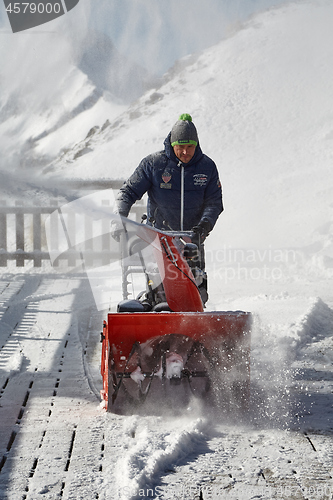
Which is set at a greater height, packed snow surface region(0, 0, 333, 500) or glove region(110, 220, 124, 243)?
glove region(110, 220, 124, 243)

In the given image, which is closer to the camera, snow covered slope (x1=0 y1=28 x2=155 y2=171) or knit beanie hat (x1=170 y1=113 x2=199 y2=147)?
knit beanie hat (x1=170 y1=113 x2=199 y2=147)

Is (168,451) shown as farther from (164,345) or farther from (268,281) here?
(268,281)

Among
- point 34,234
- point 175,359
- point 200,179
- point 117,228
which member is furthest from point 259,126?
point 175,359

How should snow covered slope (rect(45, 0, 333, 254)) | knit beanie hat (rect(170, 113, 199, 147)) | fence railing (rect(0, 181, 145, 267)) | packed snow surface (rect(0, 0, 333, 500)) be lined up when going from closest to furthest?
1. packed snow surface (rect(0, 0, 333, 500))
2. knit beanie hat (rect(170, 113, 199, 147))
3. fence railing (rect(0, 181, 145, 267))
4. snow covered slope (rect(45, 0, 333, 254))

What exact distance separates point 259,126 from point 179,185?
26588 millimetres

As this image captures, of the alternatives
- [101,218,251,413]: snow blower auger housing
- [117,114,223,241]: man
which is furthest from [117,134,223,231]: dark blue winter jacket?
[101,218,251,413]: snow blower auger housing

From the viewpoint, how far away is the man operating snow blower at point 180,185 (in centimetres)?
401

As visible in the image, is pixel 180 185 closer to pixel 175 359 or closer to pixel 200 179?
pixel 200 179

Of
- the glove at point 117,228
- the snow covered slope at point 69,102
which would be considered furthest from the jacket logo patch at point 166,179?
the snow covered slope at point 69,102

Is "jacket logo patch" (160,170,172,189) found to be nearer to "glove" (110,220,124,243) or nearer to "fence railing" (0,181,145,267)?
"glove" (110,220,124,243)

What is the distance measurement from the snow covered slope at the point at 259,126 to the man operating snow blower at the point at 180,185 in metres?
6.59

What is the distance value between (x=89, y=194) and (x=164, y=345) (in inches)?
281

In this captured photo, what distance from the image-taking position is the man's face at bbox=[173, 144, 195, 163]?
13.1ft

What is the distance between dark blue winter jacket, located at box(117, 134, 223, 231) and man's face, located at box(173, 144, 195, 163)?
29 millimetres
